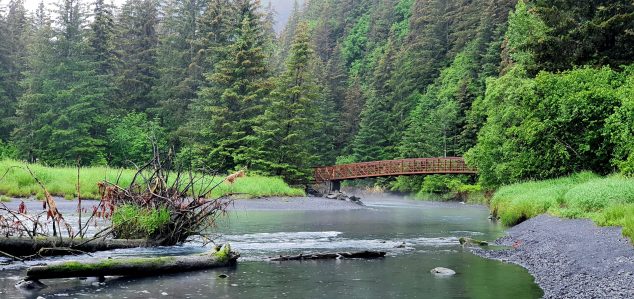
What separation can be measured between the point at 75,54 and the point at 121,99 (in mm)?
8020

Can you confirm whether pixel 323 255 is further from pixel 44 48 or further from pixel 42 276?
pixel 44 48

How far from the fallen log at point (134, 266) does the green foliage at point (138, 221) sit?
258 cm

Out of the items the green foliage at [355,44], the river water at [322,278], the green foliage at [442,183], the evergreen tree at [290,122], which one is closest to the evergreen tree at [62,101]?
the evergreen tree at [290,122]

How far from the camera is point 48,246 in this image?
526 inches

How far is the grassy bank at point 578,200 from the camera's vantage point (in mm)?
15602

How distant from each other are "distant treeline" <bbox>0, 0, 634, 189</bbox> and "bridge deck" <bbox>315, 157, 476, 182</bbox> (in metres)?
3.36

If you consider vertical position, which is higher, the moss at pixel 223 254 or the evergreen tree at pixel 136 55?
the evergreen tree at pixel 136 55

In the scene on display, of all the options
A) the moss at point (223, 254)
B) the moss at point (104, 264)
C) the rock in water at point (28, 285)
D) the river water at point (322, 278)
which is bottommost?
the river water at point (322, 278)

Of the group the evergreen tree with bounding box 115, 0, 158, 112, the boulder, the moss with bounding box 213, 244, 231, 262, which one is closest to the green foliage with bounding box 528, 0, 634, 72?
the boulder

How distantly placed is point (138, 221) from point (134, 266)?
394 cm

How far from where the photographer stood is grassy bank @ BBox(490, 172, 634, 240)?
15602 mm

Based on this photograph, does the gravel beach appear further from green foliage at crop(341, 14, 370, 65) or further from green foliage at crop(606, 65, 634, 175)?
green foliage at crop(341, 14, 370, 65)

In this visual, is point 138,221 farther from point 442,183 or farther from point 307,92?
point 442,183

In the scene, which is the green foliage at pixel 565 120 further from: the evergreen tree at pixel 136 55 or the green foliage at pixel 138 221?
the evergreen tree at pixel 136 55
